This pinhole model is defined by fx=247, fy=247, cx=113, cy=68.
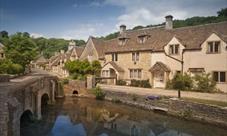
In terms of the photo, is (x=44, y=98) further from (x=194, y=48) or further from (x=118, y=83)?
(x=194, y=48)

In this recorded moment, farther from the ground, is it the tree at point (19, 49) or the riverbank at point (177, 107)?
the tree at point (19, 49)

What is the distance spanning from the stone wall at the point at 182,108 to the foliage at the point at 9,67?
59.6 ft

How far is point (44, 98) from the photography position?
3058 centimetres

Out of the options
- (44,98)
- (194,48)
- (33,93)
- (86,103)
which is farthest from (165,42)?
(33,93)

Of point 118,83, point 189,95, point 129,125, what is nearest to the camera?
point 129,125

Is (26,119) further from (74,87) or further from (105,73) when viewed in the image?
(105,73)

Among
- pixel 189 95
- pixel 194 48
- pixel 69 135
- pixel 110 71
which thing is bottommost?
pixel 69 135

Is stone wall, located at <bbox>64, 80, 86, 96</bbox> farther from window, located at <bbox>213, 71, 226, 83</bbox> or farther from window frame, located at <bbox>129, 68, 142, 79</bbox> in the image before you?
window, located at <bbox>213, 71, 226, 83</bbox>

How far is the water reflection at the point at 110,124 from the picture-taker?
19203mm

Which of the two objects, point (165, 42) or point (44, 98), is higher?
point (165, 42)

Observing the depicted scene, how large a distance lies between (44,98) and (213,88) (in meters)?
19.9

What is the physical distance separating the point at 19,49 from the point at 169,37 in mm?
24690

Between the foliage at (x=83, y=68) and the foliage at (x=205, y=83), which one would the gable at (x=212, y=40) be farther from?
the foliage at (x=83, y=68)

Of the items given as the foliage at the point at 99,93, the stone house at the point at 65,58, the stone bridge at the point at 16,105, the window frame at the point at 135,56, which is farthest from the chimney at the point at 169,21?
the stone bridge at the point at 16,105
